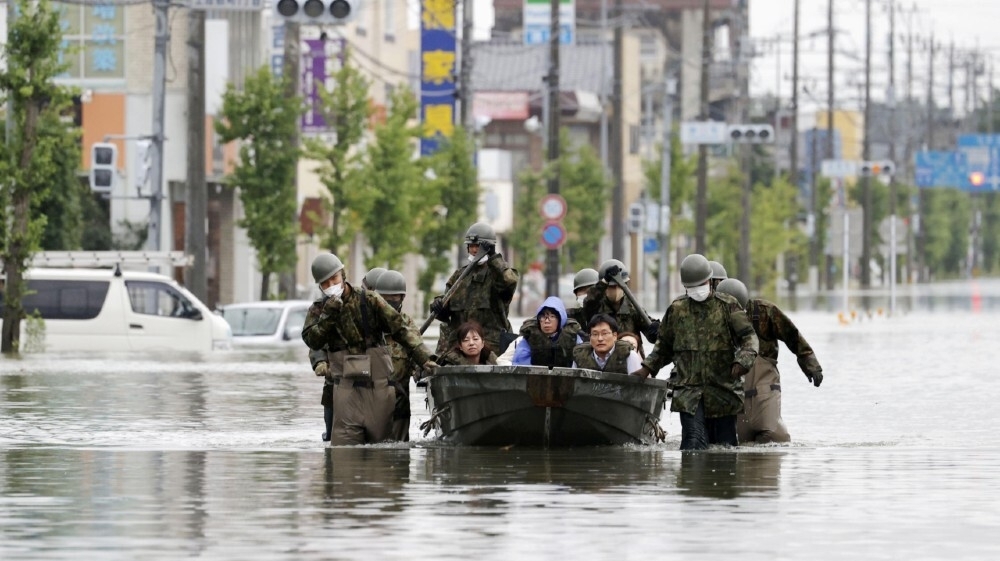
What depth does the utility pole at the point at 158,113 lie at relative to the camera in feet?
149

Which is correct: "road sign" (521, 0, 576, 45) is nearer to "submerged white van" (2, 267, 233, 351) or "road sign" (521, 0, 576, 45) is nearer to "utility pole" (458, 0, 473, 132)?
"utility pole" (458, 0, 473, 132)

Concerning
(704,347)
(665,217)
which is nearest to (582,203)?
(665,217)

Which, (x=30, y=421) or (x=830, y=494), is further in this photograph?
(x=30, y=421)

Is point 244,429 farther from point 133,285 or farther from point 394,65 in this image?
point 394,65

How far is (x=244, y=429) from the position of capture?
2455 cm

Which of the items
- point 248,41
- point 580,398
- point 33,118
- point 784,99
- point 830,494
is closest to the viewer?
point 830,494

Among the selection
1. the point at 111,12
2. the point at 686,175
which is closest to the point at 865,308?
the point at 686,175

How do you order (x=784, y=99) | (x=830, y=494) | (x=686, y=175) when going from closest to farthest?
(x=830, y=494) → (x=686, y=175) → (x=784, y=99)

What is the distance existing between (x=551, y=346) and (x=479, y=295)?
3.51 feet

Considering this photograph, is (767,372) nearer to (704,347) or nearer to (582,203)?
(704,347)

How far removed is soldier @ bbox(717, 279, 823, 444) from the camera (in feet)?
68.3

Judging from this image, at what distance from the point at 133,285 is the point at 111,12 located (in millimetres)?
16533

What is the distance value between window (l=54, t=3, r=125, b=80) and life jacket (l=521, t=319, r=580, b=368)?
3843 cm

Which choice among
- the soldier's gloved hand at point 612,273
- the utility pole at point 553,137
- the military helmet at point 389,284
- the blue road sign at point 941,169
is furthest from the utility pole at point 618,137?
the blue road sign at point 941,169
